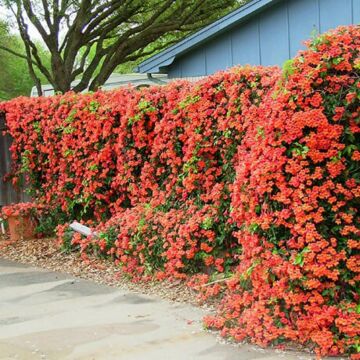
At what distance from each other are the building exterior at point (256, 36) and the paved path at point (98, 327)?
4645 millimetres

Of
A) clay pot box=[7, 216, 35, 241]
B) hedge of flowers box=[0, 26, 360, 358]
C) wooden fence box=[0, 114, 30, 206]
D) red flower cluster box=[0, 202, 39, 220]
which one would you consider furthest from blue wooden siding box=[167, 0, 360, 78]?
clay pot box=[7, 216, 35, 241]

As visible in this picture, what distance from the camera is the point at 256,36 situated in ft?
30.4

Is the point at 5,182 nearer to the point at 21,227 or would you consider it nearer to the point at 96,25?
the point at 21,227

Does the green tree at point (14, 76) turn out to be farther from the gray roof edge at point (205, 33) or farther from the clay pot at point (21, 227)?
the clay pot at point (21, 227)

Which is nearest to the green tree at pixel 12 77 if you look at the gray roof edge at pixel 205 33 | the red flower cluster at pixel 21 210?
the gray roof edge at pixel 205 33

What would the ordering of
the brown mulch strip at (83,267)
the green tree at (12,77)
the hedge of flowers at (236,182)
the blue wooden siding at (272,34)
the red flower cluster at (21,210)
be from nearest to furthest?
the hedge of flowers at (236,182) < the brown mulch strip at (83,267) < the blue wooden siding at (272,34) < the red flower cluster at (21,210) < the green tree at (12,77)

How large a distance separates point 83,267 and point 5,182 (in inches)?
153

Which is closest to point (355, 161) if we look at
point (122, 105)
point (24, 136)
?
point (122, 105)

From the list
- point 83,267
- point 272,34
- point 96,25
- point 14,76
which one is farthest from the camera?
point 14,76

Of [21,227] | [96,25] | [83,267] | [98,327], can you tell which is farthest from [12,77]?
[98,327]

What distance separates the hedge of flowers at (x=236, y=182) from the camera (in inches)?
171

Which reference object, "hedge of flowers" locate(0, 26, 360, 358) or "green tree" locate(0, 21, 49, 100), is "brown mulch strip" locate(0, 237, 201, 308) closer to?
"hedge of flowers" locate(0, 26, 360, 358)

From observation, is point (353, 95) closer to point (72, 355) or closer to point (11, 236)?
point (72, 355)

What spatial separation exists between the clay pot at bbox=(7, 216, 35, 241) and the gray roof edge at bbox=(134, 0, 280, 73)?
3.62 m
